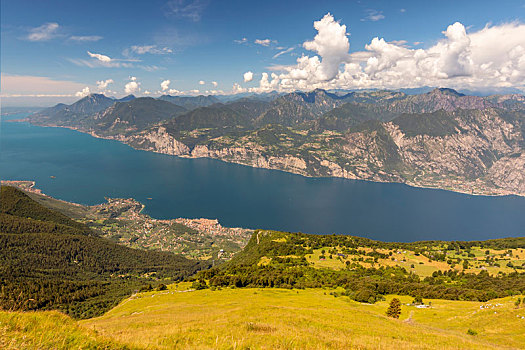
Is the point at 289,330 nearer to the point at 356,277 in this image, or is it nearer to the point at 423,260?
the point at 356,277

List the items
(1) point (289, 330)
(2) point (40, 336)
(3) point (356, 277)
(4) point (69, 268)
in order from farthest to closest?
(4) point (69, 268) → (3) point (356, 277) → (1) point (289, 330) → (2) point (40, 336)

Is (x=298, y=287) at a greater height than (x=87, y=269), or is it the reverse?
(x=298, y=287)

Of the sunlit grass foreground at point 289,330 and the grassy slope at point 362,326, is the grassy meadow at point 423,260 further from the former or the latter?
the grassy slope at point 362,326

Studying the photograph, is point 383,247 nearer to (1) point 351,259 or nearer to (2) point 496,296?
(1) point 351,259

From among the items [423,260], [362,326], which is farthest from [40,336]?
[423,260]

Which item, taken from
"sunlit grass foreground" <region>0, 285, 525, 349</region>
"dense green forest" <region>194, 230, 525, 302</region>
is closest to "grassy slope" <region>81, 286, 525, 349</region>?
"sunlit grass foreground" <region>0, 285, 525, 349</region>

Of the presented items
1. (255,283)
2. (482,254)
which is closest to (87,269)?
(255,283)
